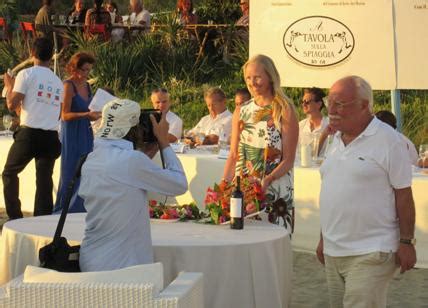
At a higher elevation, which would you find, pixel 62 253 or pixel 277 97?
pixel 277 97

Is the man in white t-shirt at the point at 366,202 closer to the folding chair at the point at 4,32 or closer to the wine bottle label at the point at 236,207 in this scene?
the wine bottle label at the point at 236,207

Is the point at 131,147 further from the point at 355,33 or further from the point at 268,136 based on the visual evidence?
the point at 355,33

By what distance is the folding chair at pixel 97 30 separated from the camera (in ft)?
61.3

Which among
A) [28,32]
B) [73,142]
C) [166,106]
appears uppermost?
[28,32]

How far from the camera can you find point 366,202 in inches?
184

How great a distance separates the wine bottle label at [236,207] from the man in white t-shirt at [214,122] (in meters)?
4.07

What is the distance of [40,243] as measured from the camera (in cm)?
542

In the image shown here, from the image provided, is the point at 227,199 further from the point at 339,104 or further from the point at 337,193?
the point at 339,104

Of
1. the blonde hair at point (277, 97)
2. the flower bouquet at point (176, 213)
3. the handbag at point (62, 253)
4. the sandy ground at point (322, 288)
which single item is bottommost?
the sandy ground at point (322, 288)

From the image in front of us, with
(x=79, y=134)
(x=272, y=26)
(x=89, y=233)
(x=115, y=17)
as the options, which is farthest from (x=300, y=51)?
(x=115, y=17)

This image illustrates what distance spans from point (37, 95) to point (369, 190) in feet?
16.4

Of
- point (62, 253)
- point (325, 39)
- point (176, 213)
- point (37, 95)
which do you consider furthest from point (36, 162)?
point (62, 253)

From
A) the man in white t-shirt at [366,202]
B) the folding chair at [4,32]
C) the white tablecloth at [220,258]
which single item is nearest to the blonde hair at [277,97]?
the white tablecloth at [220,258]

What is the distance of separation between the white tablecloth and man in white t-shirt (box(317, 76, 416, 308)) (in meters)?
0.59
